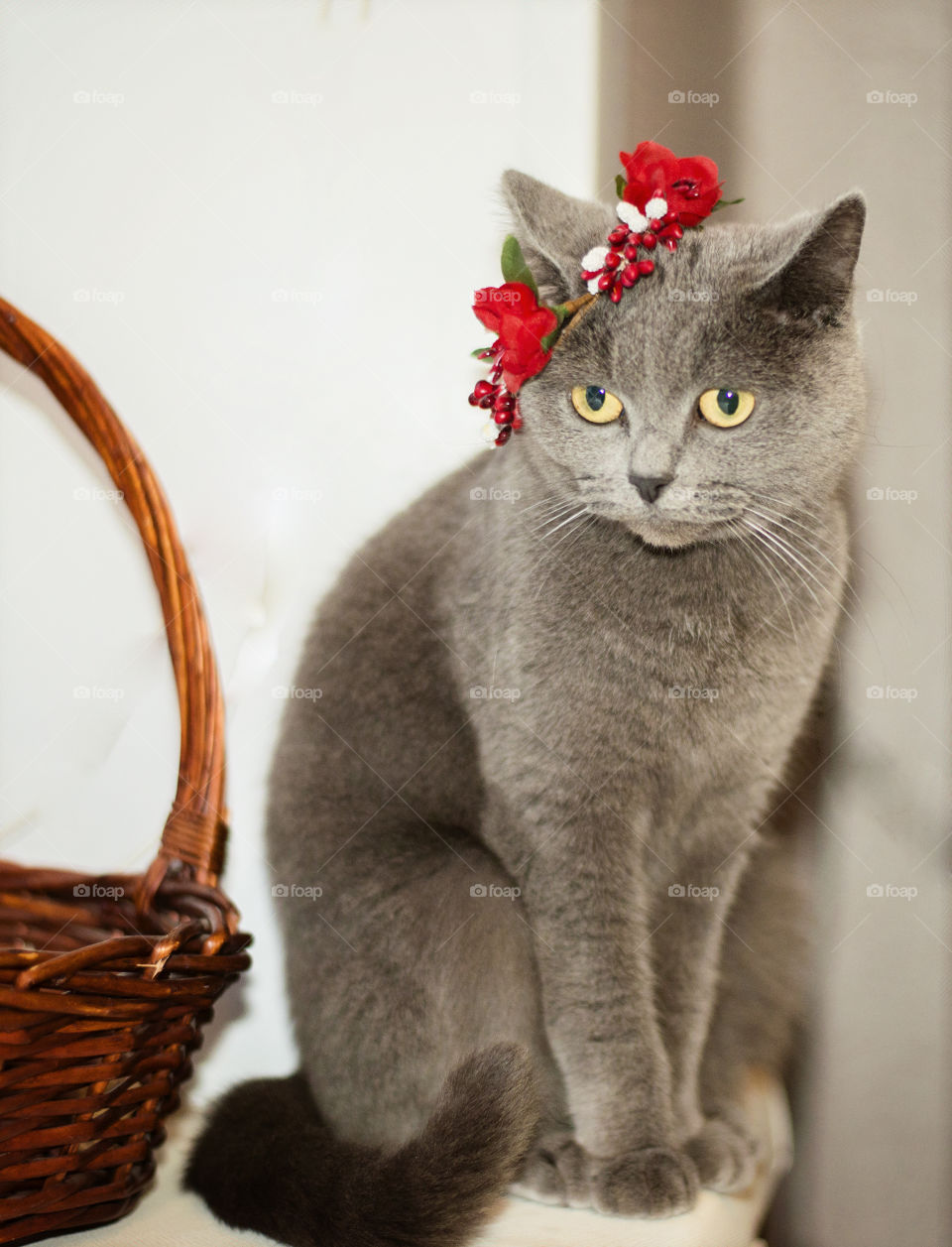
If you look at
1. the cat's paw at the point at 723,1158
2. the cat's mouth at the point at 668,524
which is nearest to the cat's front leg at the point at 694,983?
the cat's paw at the point at 723,1158

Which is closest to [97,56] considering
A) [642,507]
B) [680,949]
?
[642,507]

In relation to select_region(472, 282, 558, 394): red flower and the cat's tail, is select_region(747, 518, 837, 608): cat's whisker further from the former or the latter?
the cat's tail

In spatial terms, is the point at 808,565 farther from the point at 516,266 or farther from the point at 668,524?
the point at 516,266

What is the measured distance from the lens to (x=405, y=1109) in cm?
94

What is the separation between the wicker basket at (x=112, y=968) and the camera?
0.73 m

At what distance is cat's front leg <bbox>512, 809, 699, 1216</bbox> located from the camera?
888mm

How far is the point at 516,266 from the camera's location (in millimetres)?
882

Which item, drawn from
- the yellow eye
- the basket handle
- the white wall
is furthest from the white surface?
the yellow eye

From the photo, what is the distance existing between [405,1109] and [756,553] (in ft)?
2.03

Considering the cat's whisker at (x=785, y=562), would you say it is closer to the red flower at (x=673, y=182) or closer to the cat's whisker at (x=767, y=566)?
the cat's whisker at (x=767, y=566)

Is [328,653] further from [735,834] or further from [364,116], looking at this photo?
[364,116]

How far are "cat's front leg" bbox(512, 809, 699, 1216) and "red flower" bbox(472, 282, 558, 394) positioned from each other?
416 millimetres

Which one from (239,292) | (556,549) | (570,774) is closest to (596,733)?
(570,774)

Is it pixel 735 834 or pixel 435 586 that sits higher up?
pixel 435 586
